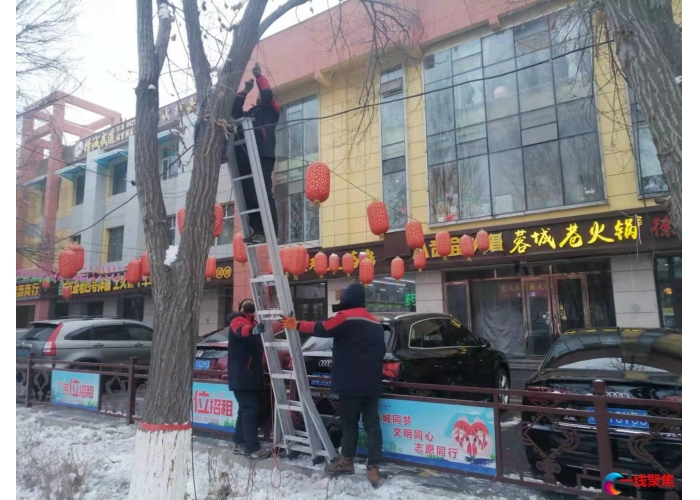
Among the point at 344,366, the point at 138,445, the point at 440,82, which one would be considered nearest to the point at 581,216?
the point at 440,82

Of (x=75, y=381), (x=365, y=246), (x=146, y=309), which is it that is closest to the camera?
(x=75, y=381)

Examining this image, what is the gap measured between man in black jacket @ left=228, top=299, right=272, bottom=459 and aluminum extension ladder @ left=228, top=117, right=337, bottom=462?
293mm

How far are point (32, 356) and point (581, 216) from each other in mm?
11822

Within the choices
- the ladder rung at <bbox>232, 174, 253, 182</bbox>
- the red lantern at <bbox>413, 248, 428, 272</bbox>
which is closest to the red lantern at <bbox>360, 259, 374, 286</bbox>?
the red lantern at <bbox>413, 248, 428, 272</bbox>

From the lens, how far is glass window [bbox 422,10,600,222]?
11.4 meters

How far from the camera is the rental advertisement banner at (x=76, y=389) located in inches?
292

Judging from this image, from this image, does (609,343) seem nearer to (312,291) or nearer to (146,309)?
(312,291)

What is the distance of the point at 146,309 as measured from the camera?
2114cm

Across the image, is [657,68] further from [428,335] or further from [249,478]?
[249,478]

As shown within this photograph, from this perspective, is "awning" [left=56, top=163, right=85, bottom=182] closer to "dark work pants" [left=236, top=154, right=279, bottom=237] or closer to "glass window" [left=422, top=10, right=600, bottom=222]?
"glass window" [left=422, top=10, right=600, bottom=222]

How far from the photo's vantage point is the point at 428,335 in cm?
603

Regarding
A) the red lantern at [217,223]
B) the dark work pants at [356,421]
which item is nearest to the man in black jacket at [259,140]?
the red lantern at [217,223]

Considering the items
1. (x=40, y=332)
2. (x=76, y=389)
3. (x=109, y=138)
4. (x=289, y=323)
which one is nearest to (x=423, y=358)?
(x=289, y=323)

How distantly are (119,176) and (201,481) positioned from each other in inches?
840
